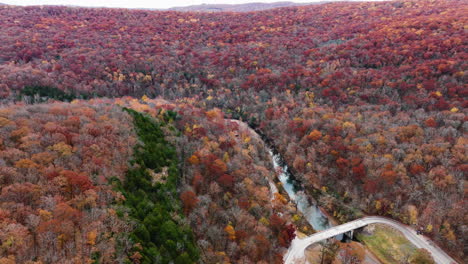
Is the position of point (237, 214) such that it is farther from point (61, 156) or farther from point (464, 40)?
point (464, 40)

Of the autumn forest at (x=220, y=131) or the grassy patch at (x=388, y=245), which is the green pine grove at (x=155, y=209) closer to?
the autumn forest at (x=220, y=131)

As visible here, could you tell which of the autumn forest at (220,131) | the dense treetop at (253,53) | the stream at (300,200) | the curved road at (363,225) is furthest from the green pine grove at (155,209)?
the dense treetop at (253,53)

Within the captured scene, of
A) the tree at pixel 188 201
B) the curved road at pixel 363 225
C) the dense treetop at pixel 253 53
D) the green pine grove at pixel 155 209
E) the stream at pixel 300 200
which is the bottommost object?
the stream at pixel 300 200

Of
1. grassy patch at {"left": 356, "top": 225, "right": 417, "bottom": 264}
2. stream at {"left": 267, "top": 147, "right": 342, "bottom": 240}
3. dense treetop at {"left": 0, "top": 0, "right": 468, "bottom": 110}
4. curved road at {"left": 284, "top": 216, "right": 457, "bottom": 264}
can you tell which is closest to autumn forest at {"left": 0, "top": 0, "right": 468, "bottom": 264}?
dense treetop at {"left": 0, "top": 0, "right": 468, "bottom": 110}

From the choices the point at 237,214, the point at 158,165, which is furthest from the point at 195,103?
the point at 237,214

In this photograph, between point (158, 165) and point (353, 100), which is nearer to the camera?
point (158, 165)

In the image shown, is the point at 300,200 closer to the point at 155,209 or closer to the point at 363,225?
the point at 363,225
